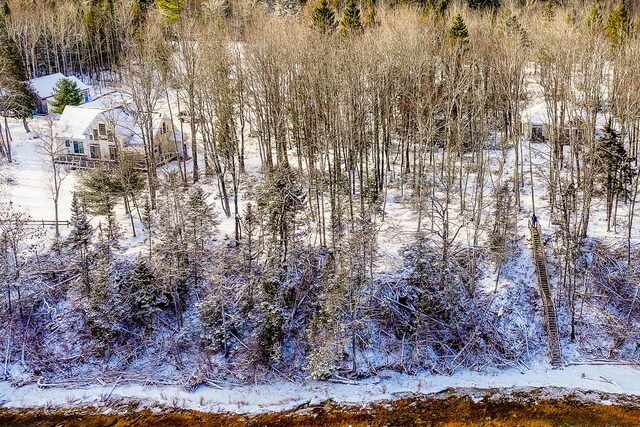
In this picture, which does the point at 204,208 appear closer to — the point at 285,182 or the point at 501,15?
the point at 285,182

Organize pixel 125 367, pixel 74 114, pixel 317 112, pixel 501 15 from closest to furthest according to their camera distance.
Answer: pixel 125 367 < pixel 317 112 < pixel 74 114 < pixel 501 15

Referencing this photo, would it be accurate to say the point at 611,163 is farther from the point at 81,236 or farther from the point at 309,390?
the point at 81,236

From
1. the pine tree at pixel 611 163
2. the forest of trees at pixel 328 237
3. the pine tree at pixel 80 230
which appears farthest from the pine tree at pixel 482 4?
the pine tree at pixel 80 230

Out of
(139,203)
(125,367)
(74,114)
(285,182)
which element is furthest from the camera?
(74,114)

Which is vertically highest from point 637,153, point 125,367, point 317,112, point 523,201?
point 317,112

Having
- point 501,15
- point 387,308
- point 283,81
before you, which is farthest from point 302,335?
point 501,15

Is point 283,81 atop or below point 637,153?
atop

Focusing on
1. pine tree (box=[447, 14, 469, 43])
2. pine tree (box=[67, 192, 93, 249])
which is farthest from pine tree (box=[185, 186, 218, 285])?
pine tree (box=[447, 14, 469, 43])

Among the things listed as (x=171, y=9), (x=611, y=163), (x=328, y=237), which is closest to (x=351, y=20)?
(x=328, y=237)
